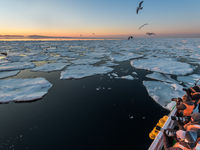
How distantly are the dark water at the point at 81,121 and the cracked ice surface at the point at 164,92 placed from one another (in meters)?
0.30

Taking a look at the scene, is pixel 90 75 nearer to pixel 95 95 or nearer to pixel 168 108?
pixel 95 95

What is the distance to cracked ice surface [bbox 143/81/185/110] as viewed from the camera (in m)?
4.22

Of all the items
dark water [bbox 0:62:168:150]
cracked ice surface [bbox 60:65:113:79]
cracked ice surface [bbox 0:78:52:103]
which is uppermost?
cracked ice surface [bbox 0:78:52:103]

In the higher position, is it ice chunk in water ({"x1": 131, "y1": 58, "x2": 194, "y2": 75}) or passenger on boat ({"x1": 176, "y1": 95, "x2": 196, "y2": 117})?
passenger on boat ({"x1": 176, "y1": 95, "x2": 196, "y2": 117})

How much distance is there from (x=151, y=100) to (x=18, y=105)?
18.4ft

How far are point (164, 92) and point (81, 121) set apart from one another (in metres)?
4.04

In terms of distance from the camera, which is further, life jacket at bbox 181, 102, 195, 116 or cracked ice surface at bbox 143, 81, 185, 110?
cracked ice surface at bbox 143, 81, 185, 110

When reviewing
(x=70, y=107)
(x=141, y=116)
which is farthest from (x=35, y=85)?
(x=141, y=116)

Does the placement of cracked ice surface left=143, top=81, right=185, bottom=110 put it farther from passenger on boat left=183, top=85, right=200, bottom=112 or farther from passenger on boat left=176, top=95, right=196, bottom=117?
passenger on boat left=176, top=95, right=196, bottom=117

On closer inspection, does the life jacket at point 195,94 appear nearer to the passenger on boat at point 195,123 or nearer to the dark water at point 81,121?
the dark water at point 81,121

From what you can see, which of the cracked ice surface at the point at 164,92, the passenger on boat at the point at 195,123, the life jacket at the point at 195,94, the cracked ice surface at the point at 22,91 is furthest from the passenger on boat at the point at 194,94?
the cracked ice surface at the point at 22,91

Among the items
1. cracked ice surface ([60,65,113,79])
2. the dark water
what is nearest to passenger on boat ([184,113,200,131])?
the dark water

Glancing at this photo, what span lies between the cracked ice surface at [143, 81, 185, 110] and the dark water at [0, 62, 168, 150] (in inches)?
11.7

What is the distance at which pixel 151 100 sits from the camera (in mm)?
4516
